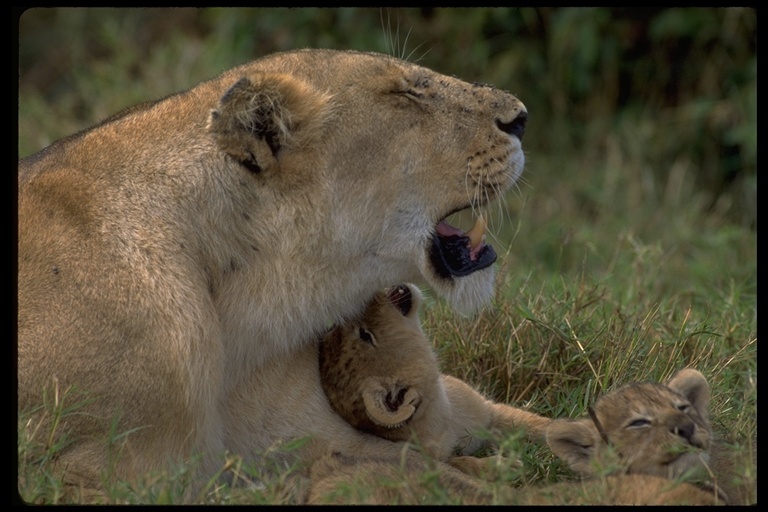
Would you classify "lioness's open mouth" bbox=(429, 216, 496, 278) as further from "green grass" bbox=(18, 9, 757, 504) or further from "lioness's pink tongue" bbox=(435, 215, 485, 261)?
"green grass" bbox=(18, 9, 757, 504)

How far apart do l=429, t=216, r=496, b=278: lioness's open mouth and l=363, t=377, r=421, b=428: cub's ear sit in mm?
414

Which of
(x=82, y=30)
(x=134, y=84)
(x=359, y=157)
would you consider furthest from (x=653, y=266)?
(x=82, y=30)

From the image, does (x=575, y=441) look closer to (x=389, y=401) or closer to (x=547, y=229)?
(x=389, y=401)

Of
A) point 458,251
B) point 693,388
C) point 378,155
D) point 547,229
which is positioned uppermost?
point 378,155

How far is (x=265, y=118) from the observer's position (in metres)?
3.80

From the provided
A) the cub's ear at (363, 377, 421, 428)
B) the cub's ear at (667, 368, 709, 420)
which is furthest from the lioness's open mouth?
the cub's ear at (667, 368, 709, 420)

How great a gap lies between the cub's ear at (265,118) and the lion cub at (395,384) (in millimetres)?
718

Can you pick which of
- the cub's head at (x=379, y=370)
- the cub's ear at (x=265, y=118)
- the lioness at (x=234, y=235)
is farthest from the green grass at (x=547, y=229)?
the cub's ear at (x=265, y=118)

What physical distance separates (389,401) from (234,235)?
79 cm

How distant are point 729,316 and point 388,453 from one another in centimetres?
218

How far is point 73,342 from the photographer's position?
3.60 meters

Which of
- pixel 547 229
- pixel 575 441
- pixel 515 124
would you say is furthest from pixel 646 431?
pixel 547 229

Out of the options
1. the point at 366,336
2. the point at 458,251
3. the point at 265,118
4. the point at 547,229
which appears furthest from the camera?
the point at 547,229

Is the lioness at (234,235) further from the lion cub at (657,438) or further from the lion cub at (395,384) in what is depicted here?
the lion cub at (657,438)
